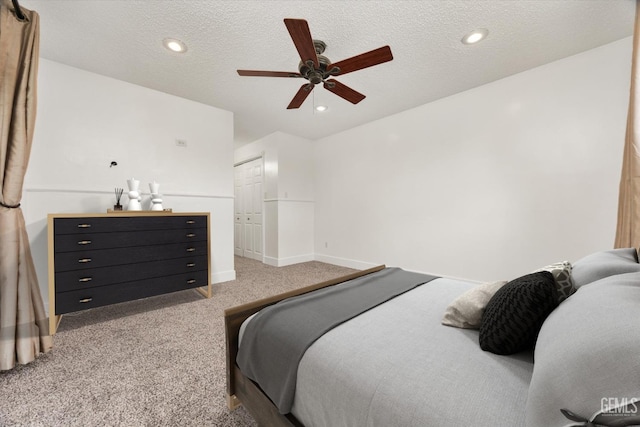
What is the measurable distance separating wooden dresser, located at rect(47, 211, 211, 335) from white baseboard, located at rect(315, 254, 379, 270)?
247 cm

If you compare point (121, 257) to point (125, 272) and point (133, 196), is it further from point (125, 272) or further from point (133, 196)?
point (133, 196)

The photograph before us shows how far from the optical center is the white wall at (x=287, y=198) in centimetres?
461

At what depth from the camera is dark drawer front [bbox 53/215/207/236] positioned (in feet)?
6.73

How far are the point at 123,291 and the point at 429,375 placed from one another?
276cm

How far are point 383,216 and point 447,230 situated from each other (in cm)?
102

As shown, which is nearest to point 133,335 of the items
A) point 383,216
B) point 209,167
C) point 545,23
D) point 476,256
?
point 209,167

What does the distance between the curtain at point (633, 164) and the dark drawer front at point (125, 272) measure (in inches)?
153

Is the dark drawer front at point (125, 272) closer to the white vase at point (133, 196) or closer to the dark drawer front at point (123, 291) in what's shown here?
the dark drawer front at point (123, 291)

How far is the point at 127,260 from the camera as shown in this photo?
2.34m

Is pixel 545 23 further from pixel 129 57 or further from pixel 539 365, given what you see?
pixel 129 57

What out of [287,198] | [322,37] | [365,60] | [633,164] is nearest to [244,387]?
[365,60]

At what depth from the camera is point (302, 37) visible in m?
1.52

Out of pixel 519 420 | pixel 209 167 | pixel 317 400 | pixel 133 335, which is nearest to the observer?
pixel 519 420
